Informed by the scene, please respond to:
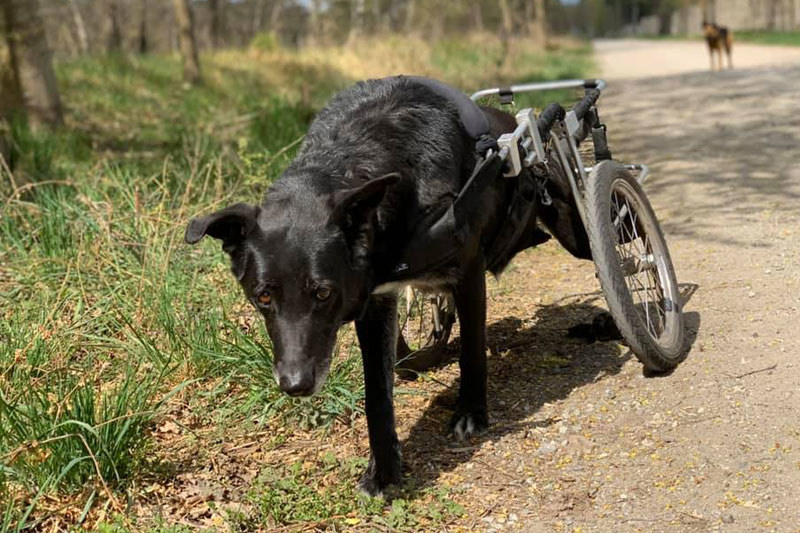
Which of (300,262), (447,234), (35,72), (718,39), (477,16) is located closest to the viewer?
(300,262)

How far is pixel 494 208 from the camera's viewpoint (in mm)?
3592

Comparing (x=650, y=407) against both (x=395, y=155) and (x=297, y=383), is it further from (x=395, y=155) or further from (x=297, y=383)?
(x=297, y=383)

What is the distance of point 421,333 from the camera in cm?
464

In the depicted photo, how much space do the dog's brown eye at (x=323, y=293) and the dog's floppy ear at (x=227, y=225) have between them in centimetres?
31

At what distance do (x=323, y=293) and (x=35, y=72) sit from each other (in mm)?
8146

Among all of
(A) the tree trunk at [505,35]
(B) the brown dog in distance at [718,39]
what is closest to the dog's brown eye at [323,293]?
(A) the tree trunk at [505,35]

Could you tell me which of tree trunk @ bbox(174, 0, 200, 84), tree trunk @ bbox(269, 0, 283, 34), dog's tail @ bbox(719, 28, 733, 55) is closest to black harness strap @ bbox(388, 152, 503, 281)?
tree trunk @ bbox(174, 0, 200, 84)

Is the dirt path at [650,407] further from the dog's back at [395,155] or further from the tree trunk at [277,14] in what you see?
the tree trunk at [277,14]

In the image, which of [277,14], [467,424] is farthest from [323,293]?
[277,14]

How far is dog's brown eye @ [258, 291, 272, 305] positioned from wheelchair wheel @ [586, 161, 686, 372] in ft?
4.93

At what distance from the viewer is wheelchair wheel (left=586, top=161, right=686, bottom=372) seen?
367 cm

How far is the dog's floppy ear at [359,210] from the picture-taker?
2832 millimetres

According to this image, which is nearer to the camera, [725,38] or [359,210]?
[359,210]

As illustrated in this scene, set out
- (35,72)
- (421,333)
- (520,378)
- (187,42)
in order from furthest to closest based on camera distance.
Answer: (187,42) → (35,72) → (421,333) → (520,378)
